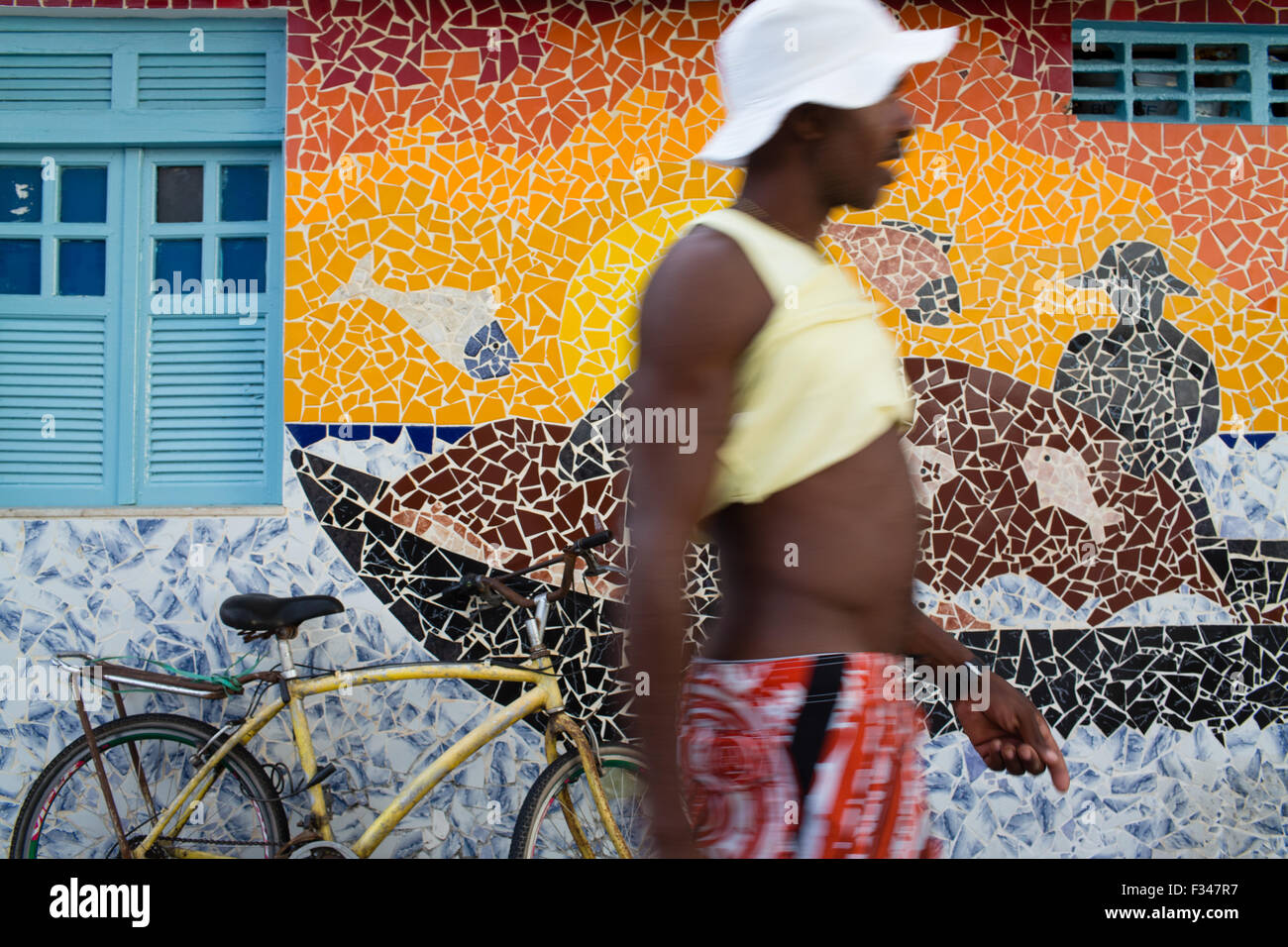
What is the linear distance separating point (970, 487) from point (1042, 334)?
0.71 metres

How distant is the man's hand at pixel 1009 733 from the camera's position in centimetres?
167

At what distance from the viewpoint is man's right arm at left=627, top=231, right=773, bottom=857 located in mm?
1151

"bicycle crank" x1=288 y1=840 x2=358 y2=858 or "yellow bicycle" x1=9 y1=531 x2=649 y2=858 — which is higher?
"yellow bicycle" x1=9 y1=531 x2=649 y2=858

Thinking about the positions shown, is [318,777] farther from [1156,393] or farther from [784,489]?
[1156,393]

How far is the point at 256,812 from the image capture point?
3424mm

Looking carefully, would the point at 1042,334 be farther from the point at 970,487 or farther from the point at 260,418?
the point at 260,418

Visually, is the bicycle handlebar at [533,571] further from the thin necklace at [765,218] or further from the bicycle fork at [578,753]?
the thin necklace at [765,218]

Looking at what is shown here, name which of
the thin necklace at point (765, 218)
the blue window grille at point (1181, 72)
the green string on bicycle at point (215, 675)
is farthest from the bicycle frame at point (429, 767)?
the blue window grille at point (1181, 72)

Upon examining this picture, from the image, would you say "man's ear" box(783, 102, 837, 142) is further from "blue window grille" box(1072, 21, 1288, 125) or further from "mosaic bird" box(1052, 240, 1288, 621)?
"blue window grille" box(1072, 21, 1288, 125)

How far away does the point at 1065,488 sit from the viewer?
400 centimetres

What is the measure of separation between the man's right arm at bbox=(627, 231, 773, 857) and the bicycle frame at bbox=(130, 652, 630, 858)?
2251mm

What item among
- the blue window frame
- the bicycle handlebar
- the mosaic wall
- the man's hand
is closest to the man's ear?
the man's hand

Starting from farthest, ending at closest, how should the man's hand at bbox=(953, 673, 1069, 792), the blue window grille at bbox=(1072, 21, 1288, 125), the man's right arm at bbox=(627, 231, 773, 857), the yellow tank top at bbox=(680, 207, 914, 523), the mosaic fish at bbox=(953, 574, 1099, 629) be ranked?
1. the blue window grille at bbox=(1072, 21, 1288, 125)
2. the mosaic fish at bbox=(953, 574, 1099, 629)
3. the man's hand at bbox=(953, 673, 1069, 792)
4. the yellow tank top at bbox=(680, 207, 914, 523)
5. the man's right arm at bbox=(627, 231, 773, 857)
